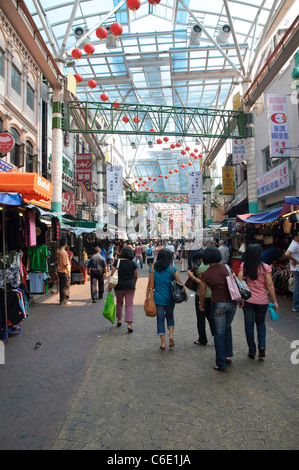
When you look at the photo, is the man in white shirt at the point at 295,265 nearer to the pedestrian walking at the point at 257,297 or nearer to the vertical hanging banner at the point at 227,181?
the pedestrian walking at the point at 257,297

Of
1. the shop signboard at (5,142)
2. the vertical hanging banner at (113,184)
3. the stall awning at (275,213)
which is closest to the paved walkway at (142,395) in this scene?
the stall awning at (275,213)

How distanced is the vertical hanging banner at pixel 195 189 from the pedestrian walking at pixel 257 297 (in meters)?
18.3

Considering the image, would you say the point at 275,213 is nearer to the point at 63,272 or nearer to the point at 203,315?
the point at 203,315

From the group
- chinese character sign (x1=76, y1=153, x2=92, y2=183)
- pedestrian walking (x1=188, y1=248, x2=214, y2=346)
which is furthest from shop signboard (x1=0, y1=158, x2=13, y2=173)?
chinese character sign (x1=76, y1=153, x2=92, y2=183)

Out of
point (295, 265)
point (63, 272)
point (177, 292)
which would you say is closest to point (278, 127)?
point (295, 265)

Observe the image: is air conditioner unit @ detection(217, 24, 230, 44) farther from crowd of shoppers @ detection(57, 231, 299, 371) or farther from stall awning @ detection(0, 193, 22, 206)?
stall awning @ detection(0, 193, 22, 206)

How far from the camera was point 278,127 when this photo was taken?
12.3 meters

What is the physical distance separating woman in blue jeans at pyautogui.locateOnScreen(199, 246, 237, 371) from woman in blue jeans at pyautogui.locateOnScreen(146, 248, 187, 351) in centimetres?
91

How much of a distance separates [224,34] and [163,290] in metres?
16.6

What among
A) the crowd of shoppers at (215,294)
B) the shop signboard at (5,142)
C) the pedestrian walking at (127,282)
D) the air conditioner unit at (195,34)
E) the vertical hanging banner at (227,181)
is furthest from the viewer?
the vertical hanging banner at (227,181)

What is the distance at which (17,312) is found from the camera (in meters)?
5.81

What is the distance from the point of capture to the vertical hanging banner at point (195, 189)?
74.7 ft
